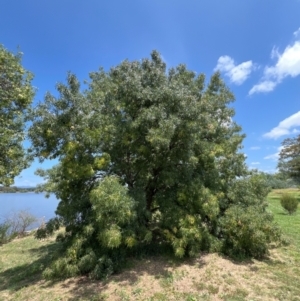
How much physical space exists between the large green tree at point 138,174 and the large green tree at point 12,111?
1854 millimetres

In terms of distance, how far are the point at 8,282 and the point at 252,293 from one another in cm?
645

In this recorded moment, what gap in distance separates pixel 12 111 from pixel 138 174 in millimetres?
4519

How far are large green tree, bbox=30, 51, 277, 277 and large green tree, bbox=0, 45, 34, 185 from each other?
1.85 m

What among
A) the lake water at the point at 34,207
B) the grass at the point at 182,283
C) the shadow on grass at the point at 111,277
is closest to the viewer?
the grass at the point at 182,283

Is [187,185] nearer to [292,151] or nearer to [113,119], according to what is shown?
[113,119]

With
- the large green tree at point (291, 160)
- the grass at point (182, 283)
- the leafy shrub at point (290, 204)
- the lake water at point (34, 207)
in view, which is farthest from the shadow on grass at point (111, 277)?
the large green tree at point (291, 160)

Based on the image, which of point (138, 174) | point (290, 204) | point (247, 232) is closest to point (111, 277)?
point (138, 174)

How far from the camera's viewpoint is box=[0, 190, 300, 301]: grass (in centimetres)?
486

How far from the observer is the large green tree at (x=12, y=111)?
22.6 feet

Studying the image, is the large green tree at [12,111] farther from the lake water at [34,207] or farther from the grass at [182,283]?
the grass at [182,283]

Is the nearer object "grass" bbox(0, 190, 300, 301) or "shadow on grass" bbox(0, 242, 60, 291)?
"grass" bbox(0, 190, 300, 301)

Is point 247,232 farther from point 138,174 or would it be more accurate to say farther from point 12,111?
point 12,111

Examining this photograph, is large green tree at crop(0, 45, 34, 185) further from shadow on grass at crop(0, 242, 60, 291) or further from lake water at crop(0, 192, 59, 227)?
shadow on grass at crop(0, 242, 60, 291)

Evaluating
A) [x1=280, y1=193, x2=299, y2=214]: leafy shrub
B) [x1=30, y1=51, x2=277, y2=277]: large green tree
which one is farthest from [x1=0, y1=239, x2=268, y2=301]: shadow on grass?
[x1=280, y1=193, x2=299, y2=214]: leafy shrub
